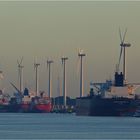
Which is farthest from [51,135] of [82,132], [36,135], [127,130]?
[127,130]

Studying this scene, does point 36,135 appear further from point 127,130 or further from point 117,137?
point 127,130

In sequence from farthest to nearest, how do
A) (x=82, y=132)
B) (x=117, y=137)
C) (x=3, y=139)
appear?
(x=82, y=132) → (x=117, y=137) → (x=3, y=139)

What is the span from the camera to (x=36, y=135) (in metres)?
143

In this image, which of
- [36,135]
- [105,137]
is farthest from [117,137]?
[36,135]

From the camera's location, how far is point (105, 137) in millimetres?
138750

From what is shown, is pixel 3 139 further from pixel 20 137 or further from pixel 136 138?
pixel 136 138

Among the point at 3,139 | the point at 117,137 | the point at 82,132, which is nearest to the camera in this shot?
the point at 3,139

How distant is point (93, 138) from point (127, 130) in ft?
96.2

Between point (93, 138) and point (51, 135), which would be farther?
point (51, 135)

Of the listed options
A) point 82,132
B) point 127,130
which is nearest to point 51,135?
point 82,132

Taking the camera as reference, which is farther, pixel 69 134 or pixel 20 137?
pixel 69 134

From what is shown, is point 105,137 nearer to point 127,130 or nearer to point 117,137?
point 117,137

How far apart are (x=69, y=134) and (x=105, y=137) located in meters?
9.88

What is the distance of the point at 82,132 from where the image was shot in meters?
154
